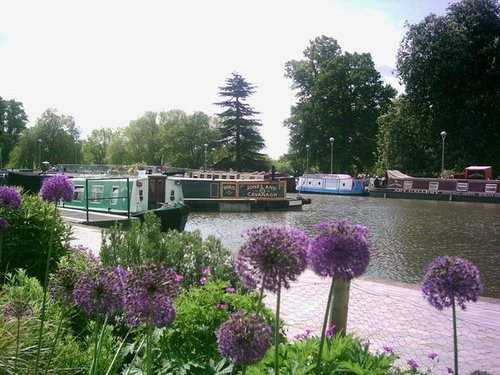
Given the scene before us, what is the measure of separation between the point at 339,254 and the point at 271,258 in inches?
9.8

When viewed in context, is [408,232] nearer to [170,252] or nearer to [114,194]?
[114,194]

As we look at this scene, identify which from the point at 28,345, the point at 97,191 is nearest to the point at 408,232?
the point at 97,191

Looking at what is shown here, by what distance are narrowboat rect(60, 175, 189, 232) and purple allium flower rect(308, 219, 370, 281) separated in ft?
58.8

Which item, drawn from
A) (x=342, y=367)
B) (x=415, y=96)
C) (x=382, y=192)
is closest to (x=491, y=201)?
(x=382, y=192)

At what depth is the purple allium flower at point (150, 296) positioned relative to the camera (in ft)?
6.84

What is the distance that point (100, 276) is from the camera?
2350 mm

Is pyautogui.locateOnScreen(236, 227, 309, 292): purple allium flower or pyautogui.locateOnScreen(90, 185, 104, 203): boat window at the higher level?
pyautogui.locateOnScreen(236, 227, 309, 292): purple allium flower

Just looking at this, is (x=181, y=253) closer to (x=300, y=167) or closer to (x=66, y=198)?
(x=66, y=198)

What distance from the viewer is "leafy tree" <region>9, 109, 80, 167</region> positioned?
9494 centimetres

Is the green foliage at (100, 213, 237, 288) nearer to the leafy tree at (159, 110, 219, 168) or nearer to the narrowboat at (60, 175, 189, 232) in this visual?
the narrowboat at (60, 175, 189, 232)

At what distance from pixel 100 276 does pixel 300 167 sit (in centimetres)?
7161

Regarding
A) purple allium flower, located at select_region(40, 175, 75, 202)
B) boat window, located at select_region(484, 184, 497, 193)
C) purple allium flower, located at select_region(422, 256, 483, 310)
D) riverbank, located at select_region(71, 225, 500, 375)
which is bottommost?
riverbank, located at select_region(71, 225, 500, 375)

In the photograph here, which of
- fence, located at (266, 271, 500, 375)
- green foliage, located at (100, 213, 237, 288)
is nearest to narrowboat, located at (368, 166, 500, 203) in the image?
fence, located at (266, 271, 500, 375)

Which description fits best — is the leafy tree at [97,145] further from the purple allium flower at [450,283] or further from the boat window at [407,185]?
the purple allium flower at [450,283]
